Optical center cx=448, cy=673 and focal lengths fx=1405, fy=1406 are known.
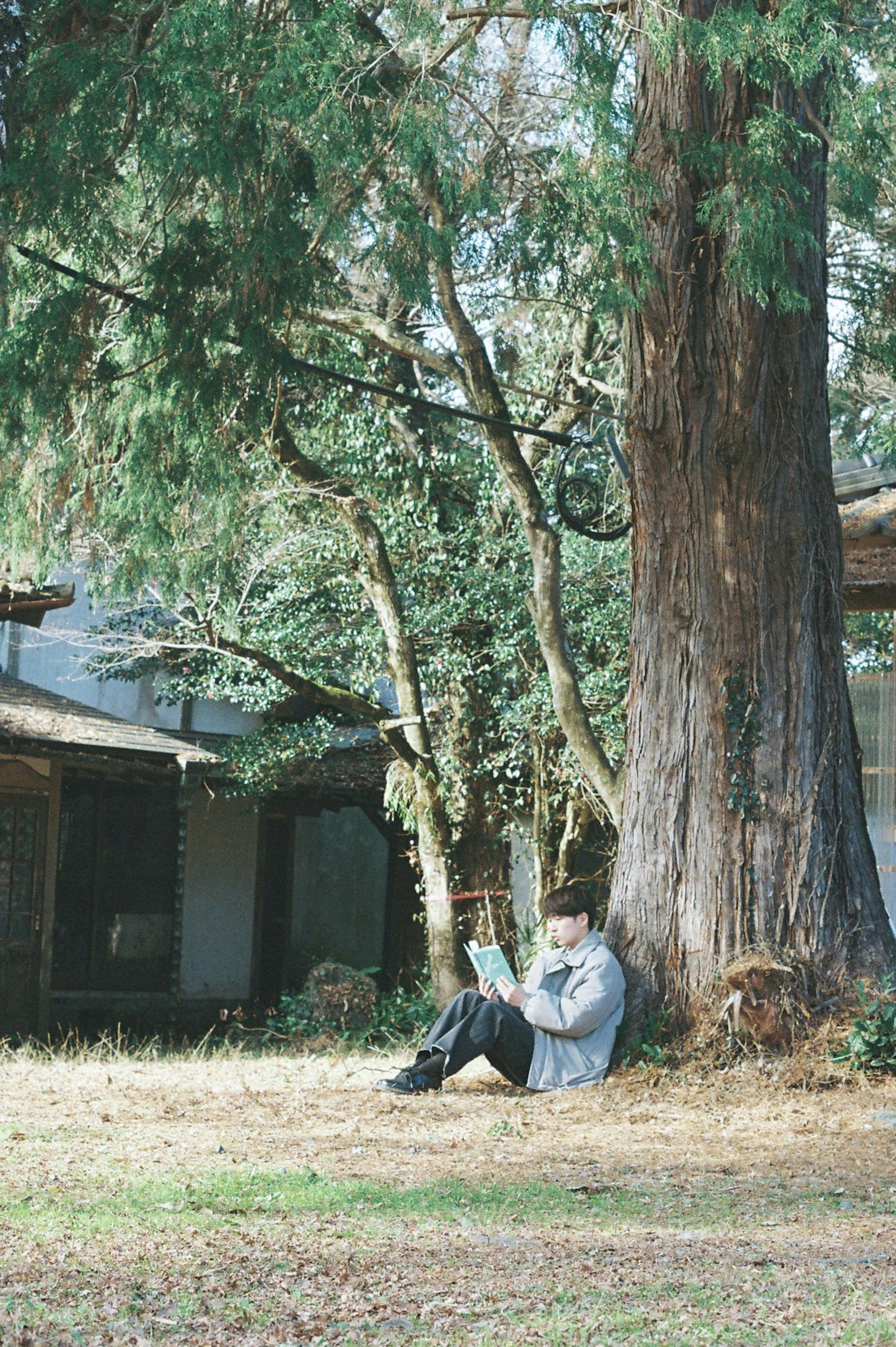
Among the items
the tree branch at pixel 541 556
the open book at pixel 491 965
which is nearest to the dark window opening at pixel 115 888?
the tree branch at pixel 541 556

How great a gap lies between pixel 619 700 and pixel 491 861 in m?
2.37

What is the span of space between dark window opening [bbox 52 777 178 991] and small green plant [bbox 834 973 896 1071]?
31.3ft

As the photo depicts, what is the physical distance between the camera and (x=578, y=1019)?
716 centimetres

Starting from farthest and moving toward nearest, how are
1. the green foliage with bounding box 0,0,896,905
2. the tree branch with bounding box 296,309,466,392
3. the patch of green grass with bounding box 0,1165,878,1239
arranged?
the tree branch with bounding box 296,309,466,392 → the green foliage with bounding box 0,0,896,905 → the patch of green grass with bounding box 0,1165,878,1239

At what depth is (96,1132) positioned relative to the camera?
19.9 feet

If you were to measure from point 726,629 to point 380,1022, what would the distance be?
7294 mm

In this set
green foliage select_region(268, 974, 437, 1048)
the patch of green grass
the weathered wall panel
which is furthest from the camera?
the weathered wall panel

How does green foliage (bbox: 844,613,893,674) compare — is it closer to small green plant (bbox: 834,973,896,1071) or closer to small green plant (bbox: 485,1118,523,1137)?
small green plant (bbox: 834,973,896,1071)

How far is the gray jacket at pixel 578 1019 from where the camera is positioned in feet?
23.5

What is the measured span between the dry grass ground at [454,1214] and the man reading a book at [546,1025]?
0.16 meters

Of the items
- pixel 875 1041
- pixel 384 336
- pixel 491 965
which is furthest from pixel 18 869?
pixel 875 1041

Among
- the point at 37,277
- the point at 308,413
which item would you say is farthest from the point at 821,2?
the point at 308,413

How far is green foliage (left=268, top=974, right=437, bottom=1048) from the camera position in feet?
42.3

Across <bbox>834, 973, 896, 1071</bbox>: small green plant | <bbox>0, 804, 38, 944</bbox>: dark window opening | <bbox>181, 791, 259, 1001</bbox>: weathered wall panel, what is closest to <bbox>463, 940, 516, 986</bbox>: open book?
<bbox>834, 973, 896, 1071</bbox>: small green plant
